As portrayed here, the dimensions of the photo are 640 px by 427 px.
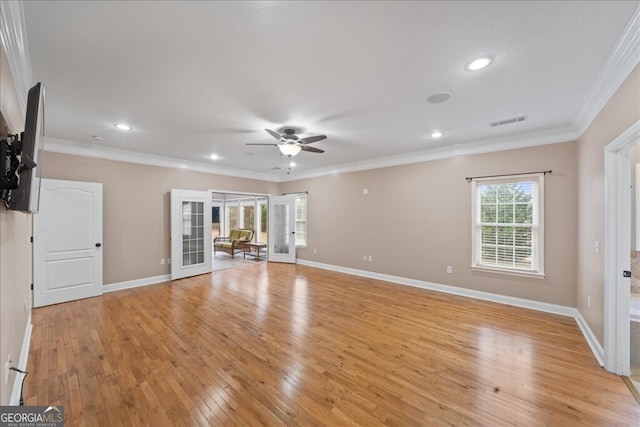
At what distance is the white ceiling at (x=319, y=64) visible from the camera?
163cm

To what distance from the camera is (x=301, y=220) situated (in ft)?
24.9

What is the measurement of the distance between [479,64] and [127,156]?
584 centimetres

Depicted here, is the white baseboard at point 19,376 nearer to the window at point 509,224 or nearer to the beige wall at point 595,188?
the beige wall at point 595,188

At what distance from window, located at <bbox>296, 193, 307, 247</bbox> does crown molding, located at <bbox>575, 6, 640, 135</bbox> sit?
5.79 m

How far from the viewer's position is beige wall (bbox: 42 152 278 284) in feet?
14.9

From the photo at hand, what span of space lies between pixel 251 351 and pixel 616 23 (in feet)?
12.9

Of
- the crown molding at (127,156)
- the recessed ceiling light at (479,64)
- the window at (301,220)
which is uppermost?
the recessed ceiling light at (479,64)

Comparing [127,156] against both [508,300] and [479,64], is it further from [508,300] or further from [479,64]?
[508,300]

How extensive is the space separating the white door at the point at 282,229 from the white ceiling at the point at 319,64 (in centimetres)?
387

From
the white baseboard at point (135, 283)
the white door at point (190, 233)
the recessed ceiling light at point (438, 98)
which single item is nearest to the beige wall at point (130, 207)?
the white baseboard at point (135, 283)

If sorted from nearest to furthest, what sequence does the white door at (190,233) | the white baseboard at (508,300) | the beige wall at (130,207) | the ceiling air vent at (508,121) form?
the white baseboard at (508,300) < the ceiling air vent at (508,121) < the beige wall at (130,207) < the white door at (190,233)

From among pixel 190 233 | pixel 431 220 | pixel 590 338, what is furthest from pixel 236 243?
pixel 590 338

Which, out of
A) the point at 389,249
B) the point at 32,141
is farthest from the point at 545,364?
the point at 32,141

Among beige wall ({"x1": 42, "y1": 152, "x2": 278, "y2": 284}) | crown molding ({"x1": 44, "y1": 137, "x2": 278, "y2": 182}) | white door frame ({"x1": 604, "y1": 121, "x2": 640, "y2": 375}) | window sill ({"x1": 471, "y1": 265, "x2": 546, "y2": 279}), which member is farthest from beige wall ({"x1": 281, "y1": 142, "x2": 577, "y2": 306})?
beige wall ({"x1": 42, "y1": 152, "x2": 278, "y2": 284})
